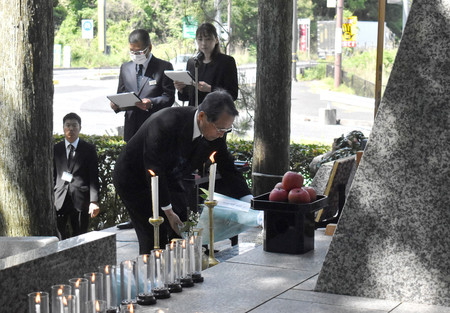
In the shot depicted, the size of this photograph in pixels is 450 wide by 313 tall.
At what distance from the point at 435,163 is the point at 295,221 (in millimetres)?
1162

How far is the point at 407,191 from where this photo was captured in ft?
14.7

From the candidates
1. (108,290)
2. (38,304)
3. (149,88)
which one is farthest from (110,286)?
(149,88)

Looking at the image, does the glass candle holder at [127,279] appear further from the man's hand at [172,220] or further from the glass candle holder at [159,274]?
the man's hand at [172,220]

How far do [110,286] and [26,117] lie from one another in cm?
220

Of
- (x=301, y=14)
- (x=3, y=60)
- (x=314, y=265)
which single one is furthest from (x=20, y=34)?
(x=301, y=14)

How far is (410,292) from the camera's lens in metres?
4.39

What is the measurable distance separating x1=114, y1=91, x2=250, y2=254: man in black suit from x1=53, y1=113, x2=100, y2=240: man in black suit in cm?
245

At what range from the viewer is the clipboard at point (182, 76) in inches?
309

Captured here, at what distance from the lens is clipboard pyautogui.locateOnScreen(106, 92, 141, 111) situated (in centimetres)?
789

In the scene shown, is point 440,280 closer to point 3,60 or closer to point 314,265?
point 314,265

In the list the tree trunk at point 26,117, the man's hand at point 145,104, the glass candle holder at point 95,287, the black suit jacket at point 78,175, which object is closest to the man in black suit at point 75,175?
the black suit jacket at point 78,175

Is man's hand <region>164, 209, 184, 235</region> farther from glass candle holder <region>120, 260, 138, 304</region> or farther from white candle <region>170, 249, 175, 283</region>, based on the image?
glass candle holder <region>120, 260, 138, 304</region>

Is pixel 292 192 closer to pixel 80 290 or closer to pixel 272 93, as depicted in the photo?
pixel 80 290

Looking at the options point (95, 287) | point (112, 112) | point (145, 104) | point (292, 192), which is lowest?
point (112, 112)
